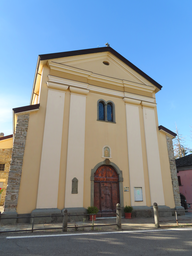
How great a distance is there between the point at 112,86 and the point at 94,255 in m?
10.8

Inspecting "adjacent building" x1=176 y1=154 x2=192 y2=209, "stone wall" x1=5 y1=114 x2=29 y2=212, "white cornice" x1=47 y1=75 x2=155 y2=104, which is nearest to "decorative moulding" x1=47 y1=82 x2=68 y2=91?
"white cornice" x1=47 y1=75 x2=155 y2=104

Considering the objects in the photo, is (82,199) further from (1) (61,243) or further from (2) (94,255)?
(2) (94,255)

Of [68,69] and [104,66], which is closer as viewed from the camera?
[68,69]

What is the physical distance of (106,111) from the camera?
12422mm

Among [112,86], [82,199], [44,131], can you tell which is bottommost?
[82,199]

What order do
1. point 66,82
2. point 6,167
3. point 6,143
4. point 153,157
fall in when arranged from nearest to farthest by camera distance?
1. point 66,82
2. point 153,157
3. point 6,143
4. point 6,167

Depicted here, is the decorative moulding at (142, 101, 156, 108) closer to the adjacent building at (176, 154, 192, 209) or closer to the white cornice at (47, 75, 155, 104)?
the white cornice at (47, 75, 155, 104)

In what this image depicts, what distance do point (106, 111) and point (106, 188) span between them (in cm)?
500

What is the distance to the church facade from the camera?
30.7 feet

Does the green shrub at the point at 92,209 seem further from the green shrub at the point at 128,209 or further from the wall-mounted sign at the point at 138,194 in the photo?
the wall-mounted sign at the point at 138,194

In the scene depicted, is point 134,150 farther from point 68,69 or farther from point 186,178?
point 186,178

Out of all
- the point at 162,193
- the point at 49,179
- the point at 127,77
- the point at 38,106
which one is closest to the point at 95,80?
the point at 127,77

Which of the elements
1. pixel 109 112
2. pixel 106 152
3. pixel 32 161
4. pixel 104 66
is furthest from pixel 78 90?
pixel 32 161

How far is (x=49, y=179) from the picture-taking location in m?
9.45
